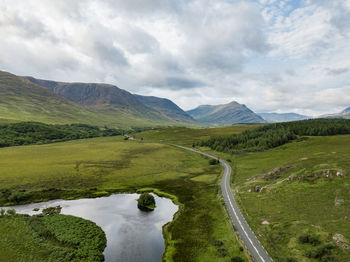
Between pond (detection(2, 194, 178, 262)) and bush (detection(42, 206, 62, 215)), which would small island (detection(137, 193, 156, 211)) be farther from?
bush (detection(42, 206, 62, 215))

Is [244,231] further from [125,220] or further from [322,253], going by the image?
[125,220]

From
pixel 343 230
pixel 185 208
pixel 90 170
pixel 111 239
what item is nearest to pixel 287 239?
pixel 343 230

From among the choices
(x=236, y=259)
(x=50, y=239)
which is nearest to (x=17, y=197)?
(x=50, y=239)

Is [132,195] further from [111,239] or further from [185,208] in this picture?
[111,239]

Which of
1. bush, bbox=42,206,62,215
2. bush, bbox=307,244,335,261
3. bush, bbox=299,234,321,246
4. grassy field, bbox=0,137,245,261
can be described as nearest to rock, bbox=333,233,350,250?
bush, bbox=307,244,335,261

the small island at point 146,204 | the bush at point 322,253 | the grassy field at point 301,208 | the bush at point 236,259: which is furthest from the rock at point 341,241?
the small island at point 146,204

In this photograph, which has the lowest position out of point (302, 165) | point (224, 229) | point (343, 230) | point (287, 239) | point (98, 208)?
point (98, 208)
